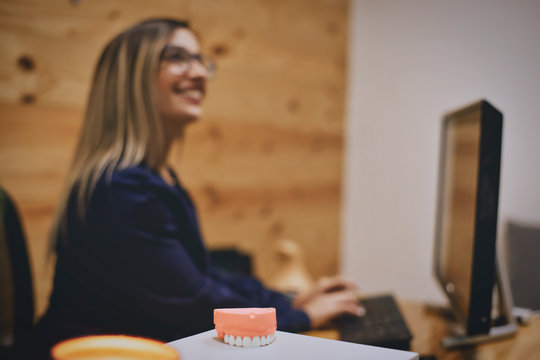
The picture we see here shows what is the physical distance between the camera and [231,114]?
6.69 feet

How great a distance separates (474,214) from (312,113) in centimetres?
172

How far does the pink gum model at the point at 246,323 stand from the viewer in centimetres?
49

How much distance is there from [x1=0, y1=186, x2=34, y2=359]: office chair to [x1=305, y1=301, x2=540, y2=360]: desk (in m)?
0.56

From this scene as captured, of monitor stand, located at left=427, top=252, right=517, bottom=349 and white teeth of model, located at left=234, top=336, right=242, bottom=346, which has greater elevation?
white teeth of model, located at left=234, top=336, right=242, bottom=346

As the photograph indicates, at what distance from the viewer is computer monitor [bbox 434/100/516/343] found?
79 cm

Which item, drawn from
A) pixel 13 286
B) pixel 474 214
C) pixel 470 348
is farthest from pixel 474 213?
pixel 13 286

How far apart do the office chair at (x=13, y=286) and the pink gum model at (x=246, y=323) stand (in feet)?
1.03

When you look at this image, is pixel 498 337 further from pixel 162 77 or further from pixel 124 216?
pixel 162 77

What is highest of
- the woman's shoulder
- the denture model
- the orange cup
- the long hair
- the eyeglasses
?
the eyeglasses

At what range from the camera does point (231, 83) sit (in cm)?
203

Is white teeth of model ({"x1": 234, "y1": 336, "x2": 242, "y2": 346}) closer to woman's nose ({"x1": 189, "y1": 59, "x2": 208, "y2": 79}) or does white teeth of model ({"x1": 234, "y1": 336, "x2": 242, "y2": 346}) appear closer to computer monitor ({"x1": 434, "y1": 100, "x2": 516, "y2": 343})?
computer monitor ({"x1": 434, "y1": 100, "x2": 516, "y2": 343})

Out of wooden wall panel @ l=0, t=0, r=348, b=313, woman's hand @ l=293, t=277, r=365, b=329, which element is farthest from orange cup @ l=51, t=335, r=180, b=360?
wooden wall panel @ l=0, t=0, r=348, b=313

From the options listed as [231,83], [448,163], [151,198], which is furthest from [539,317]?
[231,83]

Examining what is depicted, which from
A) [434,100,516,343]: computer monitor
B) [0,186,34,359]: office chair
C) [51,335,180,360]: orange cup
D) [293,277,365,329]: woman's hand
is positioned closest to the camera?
[51,335,180,360]: orange cup
